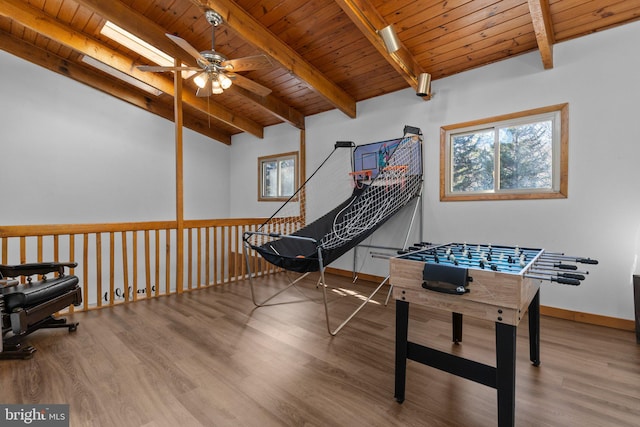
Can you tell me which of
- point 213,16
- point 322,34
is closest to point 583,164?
point 322,34

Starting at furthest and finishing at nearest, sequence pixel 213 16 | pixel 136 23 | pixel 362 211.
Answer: pixel 362 211, pixel 136 23, pixel 213 16

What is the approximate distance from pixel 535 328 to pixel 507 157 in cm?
202

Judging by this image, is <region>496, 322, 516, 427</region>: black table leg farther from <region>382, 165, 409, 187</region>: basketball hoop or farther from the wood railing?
the wood railing

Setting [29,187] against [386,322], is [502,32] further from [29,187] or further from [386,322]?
[29,187]

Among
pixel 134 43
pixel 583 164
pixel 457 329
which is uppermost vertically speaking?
pixel 134 43

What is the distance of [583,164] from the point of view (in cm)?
287

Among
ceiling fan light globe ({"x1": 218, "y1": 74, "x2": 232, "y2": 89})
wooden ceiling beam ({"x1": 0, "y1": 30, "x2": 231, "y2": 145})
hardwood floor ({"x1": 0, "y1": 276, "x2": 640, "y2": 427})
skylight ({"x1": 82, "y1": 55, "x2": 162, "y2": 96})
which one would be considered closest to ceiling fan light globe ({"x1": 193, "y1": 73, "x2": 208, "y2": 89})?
ceiling fan light globe ({"x1": 218, "y1": 74, "x2": 232, "y2": 89})

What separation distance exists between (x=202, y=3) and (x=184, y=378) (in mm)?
3086

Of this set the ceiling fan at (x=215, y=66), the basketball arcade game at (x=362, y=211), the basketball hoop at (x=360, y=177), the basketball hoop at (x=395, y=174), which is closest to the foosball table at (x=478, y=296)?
the basketball arcade game at (x=362, y=211)

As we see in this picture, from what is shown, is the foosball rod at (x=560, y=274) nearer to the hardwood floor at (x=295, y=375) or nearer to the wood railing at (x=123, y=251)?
the hardwood floor at (x=295, y=375)

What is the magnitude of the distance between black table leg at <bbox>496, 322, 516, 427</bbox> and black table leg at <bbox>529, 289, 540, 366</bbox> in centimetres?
88

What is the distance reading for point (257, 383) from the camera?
1.84 meters

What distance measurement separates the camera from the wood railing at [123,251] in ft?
9.70

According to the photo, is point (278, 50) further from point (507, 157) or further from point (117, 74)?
point (117, 74)
